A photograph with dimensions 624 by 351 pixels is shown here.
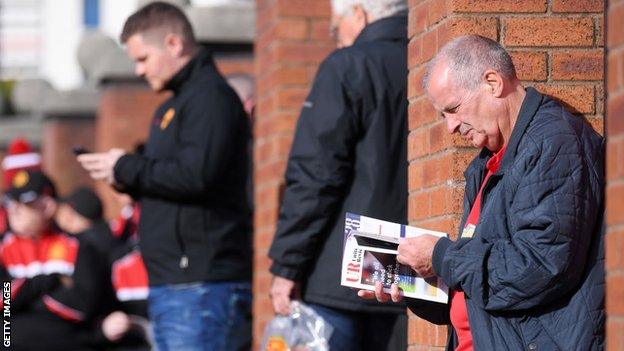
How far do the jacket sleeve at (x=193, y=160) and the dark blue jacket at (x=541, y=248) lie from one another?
280cm

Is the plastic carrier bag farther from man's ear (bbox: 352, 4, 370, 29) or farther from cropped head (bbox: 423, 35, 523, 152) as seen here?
cropped head (bbox: 423, 35, 523, 152)

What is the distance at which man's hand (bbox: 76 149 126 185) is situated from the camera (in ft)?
23.0

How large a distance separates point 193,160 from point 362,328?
4.28 feet

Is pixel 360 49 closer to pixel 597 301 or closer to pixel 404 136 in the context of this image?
pixel 404 136

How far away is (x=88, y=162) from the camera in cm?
705

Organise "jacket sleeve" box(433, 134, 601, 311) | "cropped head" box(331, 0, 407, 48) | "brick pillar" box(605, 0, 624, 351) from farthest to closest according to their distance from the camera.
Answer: "cropped head" box(331, 0, 407, 48) < "jacket sleeve" box(433, 134, 601, 311) < "brick pillar" box(605, 0, 624, 351)

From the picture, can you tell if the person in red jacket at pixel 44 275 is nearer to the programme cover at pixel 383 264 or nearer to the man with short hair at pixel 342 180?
the man with short hair at pixel 342 180

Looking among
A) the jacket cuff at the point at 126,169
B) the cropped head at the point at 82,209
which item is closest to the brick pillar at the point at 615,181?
the jacket cuff at the point at 126,169

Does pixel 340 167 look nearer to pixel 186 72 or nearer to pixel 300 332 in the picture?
pixel 300 332

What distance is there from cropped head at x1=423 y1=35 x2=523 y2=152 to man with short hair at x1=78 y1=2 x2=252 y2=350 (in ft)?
8.77

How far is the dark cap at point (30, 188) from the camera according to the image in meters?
10.0

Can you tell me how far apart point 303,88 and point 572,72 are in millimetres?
2939

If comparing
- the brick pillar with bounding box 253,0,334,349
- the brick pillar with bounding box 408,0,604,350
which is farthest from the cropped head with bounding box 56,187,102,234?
the brick pillar with bounding box 408,0,604,350

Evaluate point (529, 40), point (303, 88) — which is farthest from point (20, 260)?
point (529, 40)
